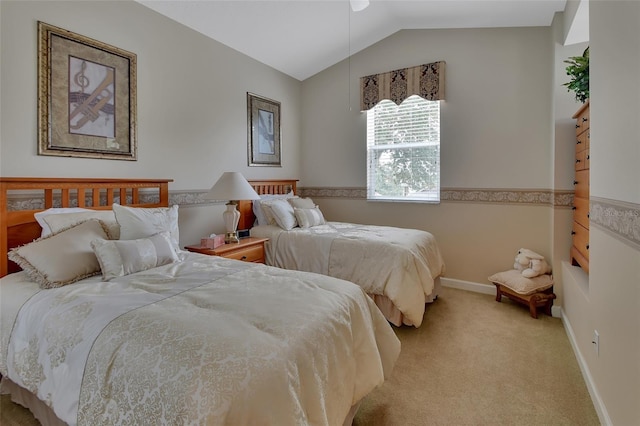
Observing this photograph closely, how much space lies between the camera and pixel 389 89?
4.13 meters

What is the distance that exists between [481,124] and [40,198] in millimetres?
4084

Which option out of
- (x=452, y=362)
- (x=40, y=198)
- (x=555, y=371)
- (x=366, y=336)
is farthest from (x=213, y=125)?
(x=555, y=371)

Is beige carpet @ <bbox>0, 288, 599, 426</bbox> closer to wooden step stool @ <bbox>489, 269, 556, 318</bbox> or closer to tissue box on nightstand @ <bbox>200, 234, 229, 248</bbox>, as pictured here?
wooden step stool @ <bbox>489, 269, 556, 318</bbox>

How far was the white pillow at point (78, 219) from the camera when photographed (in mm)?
1960

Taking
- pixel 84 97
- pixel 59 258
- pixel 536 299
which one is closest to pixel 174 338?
pixel 59 258

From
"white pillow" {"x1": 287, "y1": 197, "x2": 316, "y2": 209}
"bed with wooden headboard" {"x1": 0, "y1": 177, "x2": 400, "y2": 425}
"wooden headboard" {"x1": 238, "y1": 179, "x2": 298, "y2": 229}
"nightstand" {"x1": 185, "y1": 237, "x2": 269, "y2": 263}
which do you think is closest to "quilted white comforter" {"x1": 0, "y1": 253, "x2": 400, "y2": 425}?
"bed with wooden headboard" {"x1": 0, "y1": 177, "x2": 400, "y2": 425}

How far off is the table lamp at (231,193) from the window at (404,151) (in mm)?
1959

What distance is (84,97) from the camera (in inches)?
94.5

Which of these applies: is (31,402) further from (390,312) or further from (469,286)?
(469,286)

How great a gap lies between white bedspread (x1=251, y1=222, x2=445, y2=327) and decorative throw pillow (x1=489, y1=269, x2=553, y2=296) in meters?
0.65

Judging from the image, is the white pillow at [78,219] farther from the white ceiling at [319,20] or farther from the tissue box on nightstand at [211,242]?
the white ceiling at [319,20]

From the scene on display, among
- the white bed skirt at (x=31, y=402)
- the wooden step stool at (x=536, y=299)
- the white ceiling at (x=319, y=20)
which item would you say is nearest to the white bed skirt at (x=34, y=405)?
the white bed skirt at (x=31, y=402)

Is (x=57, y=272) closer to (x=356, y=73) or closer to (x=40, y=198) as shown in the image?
(x=40, y=198)

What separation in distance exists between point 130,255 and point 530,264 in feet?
11.4
